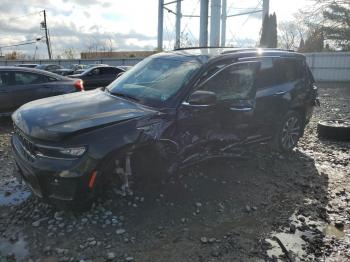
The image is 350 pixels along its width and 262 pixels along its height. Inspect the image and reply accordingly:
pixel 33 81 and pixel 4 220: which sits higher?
pixel 33 81

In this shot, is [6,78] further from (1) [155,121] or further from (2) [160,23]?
(2) [160,23]

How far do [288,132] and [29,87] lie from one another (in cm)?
593

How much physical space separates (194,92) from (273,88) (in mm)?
1929

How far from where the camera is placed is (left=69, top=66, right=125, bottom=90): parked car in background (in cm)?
1599

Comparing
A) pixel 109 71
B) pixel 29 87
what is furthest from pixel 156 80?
pixel 109 71

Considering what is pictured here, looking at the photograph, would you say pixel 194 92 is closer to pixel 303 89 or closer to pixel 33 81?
pixel 303 89

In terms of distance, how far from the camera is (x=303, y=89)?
6617 millimetres

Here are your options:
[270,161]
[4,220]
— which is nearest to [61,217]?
[4,220]

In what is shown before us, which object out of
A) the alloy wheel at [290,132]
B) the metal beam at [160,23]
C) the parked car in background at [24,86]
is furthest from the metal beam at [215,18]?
the alloy wheel at [290,132]

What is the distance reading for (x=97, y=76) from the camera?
16438mm

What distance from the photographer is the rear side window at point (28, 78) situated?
8.88 m

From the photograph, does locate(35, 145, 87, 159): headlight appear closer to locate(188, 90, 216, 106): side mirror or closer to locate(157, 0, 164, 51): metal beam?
locate(188, 90, 216, 106): side mirror

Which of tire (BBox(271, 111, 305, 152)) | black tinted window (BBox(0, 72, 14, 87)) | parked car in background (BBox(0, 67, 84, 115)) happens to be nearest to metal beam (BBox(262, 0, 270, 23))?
parked car in background (BBox(0, 67, 84, 115))

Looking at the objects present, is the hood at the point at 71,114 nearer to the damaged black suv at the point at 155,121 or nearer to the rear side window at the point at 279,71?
the damaged black suv at the point at 155,121
